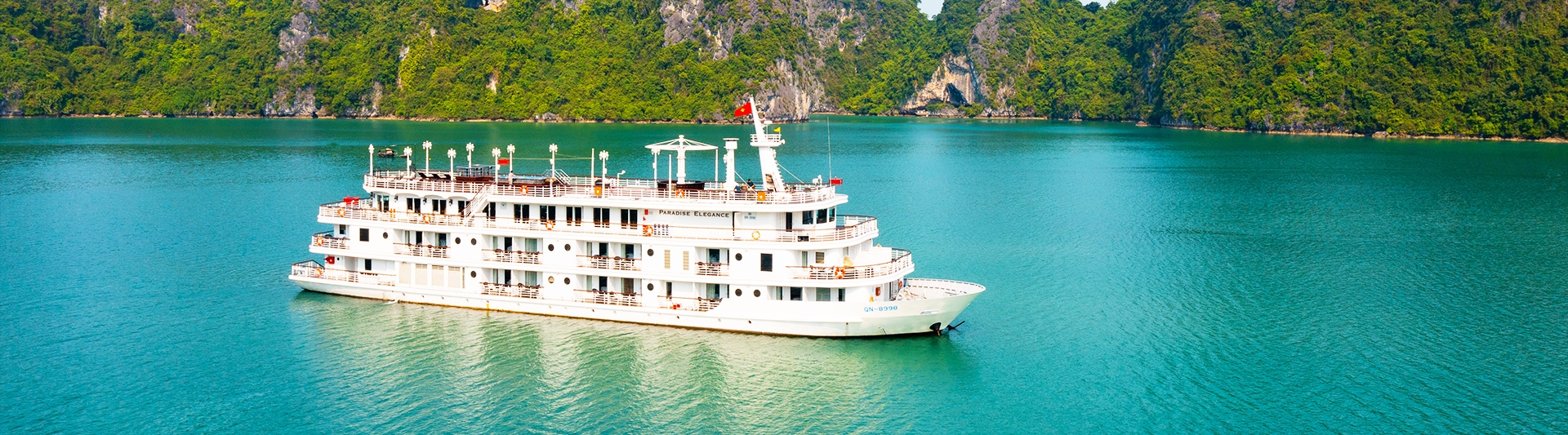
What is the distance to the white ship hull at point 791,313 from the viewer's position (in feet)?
107

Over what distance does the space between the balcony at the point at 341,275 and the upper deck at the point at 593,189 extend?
2.59 metres

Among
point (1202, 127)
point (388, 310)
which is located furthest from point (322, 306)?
point (1202, 127)

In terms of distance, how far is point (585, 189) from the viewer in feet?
117

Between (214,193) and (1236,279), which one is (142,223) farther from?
(1236,279)

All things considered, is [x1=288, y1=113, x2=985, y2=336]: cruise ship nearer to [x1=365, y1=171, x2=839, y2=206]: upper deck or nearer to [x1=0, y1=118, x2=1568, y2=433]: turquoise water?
[x1=365, y1=171, x2=839, y2=206]: upper deck

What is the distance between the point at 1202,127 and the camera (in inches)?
6978

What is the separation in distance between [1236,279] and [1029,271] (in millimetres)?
7512

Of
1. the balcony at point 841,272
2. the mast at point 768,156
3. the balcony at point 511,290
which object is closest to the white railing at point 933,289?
the balcony at point 841,272

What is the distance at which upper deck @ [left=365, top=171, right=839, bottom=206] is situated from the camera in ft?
110

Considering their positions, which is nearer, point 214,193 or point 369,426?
point 369,426

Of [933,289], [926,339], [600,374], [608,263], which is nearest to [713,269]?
[608,263]

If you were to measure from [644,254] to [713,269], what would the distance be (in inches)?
83.3

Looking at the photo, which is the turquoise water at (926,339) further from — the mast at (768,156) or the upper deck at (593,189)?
the mast at (768,156)

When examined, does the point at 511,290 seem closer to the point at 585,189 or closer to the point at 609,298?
the point at 609,298
